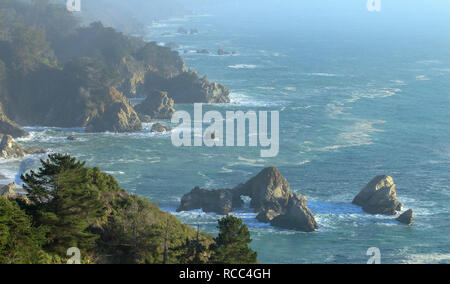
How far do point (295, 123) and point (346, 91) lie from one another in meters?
33.1

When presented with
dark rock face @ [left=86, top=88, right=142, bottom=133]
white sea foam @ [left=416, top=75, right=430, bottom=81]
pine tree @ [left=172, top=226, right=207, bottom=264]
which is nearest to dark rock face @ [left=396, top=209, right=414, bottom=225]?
pine tree @ [left=172, top=226, right=207, bottom=264]

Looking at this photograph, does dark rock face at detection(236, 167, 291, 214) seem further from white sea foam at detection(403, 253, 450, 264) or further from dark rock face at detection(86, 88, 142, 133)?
dark rock face at detection(86, 88, 142, 133)

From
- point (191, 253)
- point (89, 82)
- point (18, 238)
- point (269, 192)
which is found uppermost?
point (89, 82)

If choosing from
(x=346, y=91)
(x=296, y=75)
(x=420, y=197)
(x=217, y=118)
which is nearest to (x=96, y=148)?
(x=217, y=118)

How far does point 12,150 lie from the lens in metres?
99.4

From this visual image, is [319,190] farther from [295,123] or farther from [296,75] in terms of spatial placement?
[296,75]

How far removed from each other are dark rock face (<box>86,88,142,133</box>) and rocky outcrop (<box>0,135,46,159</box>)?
1718 cm

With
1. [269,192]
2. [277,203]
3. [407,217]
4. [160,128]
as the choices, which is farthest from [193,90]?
[407,217]

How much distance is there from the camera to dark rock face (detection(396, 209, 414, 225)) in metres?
77.0

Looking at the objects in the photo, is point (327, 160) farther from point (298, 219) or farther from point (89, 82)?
point (89, 82)

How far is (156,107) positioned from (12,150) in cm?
3260

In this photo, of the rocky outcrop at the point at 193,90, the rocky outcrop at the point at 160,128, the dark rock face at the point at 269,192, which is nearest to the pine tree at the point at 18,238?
the dark rock face at the point at 269,192

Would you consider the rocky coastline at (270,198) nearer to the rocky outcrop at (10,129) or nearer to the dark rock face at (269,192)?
the dark rock face at (269,192)

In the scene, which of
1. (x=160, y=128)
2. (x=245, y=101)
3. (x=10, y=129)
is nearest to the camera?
(x=10, y=129)
